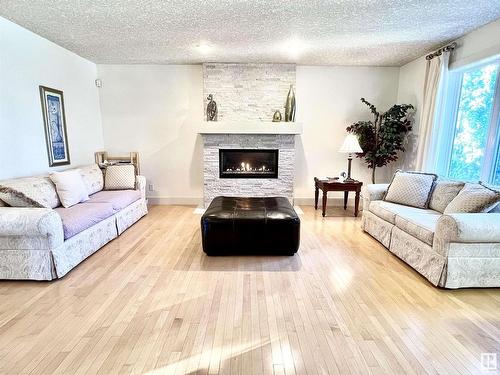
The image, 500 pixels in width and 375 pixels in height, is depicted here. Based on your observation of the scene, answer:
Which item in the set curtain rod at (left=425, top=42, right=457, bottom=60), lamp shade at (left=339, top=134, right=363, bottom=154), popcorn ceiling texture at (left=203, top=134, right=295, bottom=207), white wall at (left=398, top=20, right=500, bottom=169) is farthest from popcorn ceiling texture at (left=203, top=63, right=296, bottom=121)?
curtain rod at (left=425, top=42, right=457, bottom=60)

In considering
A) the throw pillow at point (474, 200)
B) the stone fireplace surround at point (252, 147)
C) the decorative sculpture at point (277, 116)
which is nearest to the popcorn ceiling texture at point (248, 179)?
the stone fireplace surround at point (252, 147)

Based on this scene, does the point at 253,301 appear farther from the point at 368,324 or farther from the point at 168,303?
the point at 368,324

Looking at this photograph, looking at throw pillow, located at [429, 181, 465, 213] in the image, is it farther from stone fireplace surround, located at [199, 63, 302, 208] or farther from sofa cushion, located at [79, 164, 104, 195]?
sofa cushion, located at [79, 164, 104, 195]

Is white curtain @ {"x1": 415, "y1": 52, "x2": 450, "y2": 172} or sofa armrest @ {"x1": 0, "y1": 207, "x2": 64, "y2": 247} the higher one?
white curtain @ {"x1": 415, "y1": 52, "x2": 450, "y2": 172}

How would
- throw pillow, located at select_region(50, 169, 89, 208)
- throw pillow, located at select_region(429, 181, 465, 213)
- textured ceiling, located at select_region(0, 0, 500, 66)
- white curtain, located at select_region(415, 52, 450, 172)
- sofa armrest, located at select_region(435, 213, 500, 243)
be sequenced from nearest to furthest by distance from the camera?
sofa armrest, located at select_region(435, 213, 500, 243) → textured ceiling, located at select_region(0, 0, 500, 66) → throw pillow, located at select_region(429, 181, 465, 213) → throw pillow, located at select_region(50, 169, 89, 208) → white curtain, located at select_region(415, 52, 450, 172)

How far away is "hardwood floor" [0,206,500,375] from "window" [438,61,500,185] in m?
1.62

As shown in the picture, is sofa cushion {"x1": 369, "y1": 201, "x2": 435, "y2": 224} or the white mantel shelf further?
the white mantel shelf

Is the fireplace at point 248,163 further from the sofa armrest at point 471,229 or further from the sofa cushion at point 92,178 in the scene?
the sofa armrest at point 471,229

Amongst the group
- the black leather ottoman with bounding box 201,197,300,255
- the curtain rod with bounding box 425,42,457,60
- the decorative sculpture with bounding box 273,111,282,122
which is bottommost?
the black leather ottoman with bounding box 201,197,300,255

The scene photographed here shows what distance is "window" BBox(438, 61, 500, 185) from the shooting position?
10.1ft

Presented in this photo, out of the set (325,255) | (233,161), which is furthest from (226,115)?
(325,255)

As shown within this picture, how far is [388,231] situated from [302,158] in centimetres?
233

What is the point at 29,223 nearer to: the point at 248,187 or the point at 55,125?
the point at 55,125

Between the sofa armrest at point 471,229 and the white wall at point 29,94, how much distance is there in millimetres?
4320
